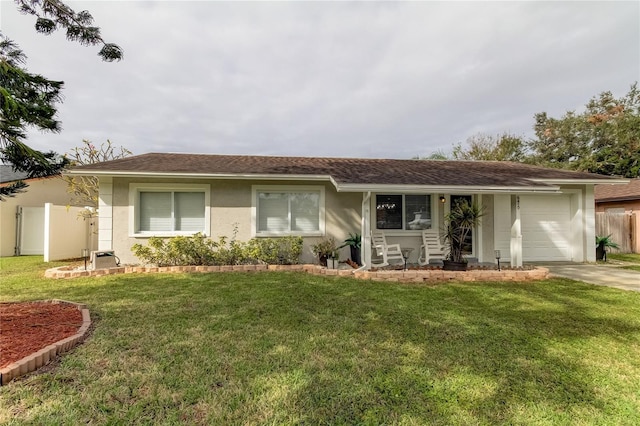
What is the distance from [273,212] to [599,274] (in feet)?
32.6

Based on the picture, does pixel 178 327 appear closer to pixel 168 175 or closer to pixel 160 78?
pixel 168 175

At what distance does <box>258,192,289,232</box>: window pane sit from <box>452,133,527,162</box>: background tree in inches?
1065

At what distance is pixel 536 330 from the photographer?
14.3 feet

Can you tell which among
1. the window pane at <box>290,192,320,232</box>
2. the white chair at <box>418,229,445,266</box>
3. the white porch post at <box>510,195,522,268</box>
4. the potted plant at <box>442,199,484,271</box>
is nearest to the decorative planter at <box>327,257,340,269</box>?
the window pane at <box>290,192,320,232</box>

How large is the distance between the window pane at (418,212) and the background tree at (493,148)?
78.1 ft

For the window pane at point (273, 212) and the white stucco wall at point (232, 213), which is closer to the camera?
the white stucco wall at point (232, 213)

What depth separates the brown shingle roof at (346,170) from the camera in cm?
864

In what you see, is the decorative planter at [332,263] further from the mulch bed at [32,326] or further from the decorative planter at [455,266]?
the mulch bed at [32,326]

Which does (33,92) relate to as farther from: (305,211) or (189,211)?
(305,211)

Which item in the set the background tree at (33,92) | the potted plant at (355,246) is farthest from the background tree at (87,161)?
the potted plant at (355,246)

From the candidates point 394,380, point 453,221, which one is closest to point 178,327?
point 394,380

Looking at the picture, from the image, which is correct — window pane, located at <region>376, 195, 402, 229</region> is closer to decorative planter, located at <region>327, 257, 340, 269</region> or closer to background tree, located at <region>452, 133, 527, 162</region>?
decorative planter, located at <region>327, 257, 340, 269</region>

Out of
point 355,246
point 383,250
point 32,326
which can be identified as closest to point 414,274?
point 383,250

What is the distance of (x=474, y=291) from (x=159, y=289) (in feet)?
23.2
